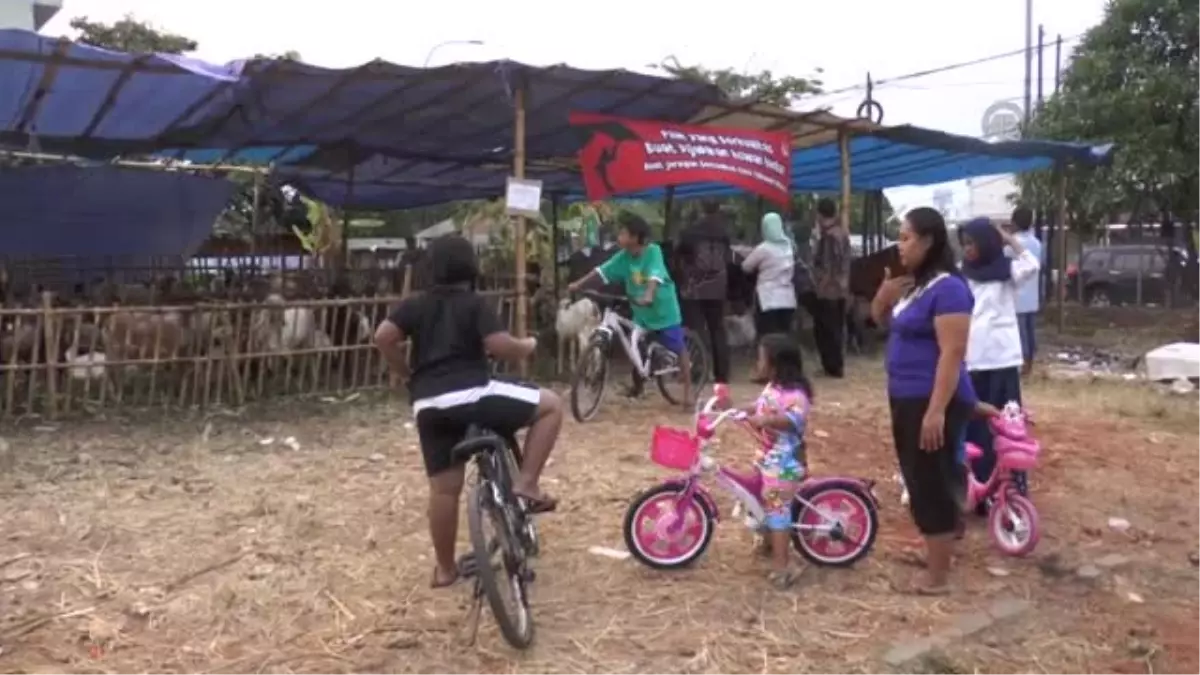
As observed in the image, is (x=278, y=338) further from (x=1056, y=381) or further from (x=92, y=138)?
(x=1056, y=381)

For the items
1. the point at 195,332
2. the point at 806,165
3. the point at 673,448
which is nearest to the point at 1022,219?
the point at 806,165

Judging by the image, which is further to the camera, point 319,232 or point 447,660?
point 319,232

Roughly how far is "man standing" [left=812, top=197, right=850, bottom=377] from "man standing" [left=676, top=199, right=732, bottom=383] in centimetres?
140

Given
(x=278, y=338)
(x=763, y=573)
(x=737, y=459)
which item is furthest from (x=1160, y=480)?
(x=278, y=338)

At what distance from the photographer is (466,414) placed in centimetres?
437

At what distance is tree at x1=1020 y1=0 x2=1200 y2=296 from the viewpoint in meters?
16.4

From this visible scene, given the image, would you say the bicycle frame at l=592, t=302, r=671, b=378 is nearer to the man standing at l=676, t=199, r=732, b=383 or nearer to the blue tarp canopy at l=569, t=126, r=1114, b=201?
the man standing at l=676, t=199, r=732, b=383

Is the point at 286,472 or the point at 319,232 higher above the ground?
the point at 319,232

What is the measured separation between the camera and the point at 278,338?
889 cm

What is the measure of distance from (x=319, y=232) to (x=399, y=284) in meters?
4.00

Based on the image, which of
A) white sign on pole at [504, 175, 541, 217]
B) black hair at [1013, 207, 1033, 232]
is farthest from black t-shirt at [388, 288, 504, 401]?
black hair at [1013, 207, 1033, 232]

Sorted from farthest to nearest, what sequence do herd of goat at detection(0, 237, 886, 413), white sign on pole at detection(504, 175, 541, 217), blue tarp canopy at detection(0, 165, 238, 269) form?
1. blue tarp canopy at detection(0, 165, 238, 269)
2. white sign on pole at detection(504, 175, 541, 217)
3. herd of goat at detection(0, 237, 886, 413)

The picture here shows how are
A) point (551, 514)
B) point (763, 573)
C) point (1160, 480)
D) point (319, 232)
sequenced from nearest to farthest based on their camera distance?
point (763, 573), point (551, 514), point (1160, 480), point (319, 232)

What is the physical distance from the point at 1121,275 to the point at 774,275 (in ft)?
52.2
